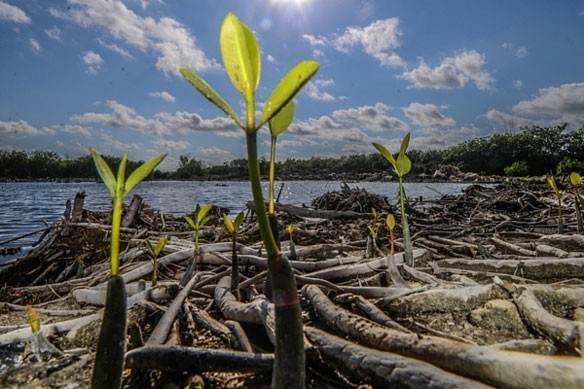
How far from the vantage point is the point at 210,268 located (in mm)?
2631

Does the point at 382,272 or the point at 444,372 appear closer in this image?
the point at 444,372

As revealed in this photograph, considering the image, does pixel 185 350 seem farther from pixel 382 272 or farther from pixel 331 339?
pixel 382 272

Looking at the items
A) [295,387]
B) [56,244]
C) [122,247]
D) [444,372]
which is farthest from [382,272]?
[56,244]

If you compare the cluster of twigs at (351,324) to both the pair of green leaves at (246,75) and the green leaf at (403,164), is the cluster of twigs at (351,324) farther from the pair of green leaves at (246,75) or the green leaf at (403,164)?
the pair of green leaves at (246,75)

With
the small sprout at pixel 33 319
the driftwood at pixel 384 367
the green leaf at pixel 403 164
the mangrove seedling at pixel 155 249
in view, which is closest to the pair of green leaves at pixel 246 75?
the driftwood at pixel 384 367

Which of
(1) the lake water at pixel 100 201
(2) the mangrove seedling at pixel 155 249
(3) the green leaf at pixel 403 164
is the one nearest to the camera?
(2) the mangrove seedling at pixel 155 249

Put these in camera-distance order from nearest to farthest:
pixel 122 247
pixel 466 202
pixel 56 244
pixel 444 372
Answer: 1. pixel 444 372
2. pixel 56 244
3. pixel 122 247
4. pixel 466 202

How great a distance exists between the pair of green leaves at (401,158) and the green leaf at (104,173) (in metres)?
1.44

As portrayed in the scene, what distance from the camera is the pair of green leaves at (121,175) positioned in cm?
82

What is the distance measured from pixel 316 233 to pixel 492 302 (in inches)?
109

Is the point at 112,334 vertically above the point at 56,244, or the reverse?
the point at 112,334

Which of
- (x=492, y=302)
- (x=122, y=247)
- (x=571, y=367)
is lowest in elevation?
(x=122, y=247)

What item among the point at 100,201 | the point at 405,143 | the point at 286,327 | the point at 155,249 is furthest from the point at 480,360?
the point at 100,201

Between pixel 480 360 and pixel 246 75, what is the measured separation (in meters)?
0.87
